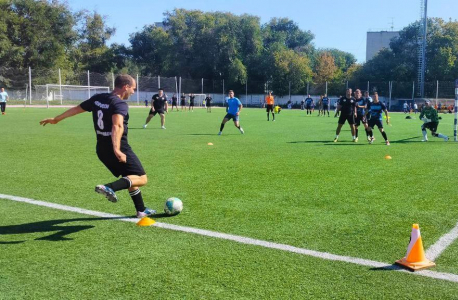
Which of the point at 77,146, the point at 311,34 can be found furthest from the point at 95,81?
the point at 311,34

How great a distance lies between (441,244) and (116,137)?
380 centimetres

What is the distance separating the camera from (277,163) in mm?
10219

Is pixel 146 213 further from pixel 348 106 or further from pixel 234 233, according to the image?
pixel 348 106

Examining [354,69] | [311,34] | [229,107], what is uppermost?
[311,34]

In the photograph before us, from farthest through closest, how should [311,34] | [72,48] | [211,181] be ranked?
[311,34] → [72,48] → [211,181]

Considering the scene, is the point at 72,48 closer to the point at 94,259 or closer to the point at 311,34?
the point at 311,34

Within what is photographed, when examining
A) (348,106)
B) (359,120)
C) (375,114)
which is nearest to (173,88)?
(359,120)

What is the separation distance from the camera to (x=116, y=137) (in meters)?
5.02

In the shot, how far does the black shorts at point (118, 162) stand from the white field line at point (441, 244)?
3483 millimetres

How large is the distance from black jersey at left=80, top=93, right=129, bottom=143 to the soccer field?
112cm

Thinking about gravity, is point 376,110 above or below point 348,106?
below

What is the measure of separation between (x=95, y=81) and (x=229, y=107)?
36.4m

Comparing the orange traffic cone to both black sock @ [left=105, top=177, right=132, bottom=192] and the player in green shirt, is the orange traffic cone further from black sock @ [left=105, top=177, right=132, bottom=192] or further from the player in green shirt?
the player in green shirt

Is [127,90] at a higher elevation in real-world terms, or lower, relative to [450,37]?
lower
